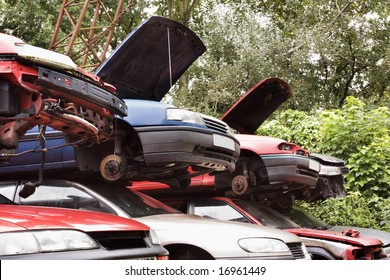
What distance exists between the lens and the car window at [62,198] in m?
5.56

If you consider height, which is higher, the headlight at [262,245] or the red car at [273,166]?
the red car at [273,166]

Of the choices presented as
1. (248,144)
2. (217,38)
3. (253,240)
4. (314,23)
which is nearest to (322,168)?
(248,144)

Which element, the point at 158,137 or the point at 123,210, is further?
the point at 158,137

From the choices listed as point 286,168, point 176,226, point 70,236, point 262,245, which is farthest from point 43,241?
point 286,168

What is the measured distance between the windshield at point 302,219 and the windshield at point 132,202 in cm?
286

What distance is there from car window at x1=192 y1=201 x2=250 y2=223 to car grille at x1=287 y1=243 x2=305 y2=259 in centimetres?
132

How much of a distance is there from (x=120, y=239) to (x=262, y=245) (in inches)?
62.1

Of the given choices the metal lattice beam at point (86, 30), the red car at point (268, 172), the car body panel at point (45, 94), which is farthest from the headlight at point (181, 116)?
the metal lattice beam at point (86, 30)

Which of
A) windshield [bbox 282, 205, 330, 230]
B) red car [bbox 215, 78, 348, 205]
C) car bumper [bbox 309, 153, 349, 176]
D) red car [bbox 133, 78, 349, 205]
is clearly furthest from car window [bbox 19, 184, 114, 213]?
car bumper [bbox 309, 153, 349, 176]

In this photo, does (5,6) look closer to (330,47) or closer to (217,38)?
(217,38)

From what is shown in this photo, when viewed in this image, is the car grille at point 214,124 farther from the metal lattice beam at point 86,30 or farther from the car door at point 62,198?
the metal lattice beam at point 86,30

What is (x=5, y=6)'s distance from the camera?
19719 mm
